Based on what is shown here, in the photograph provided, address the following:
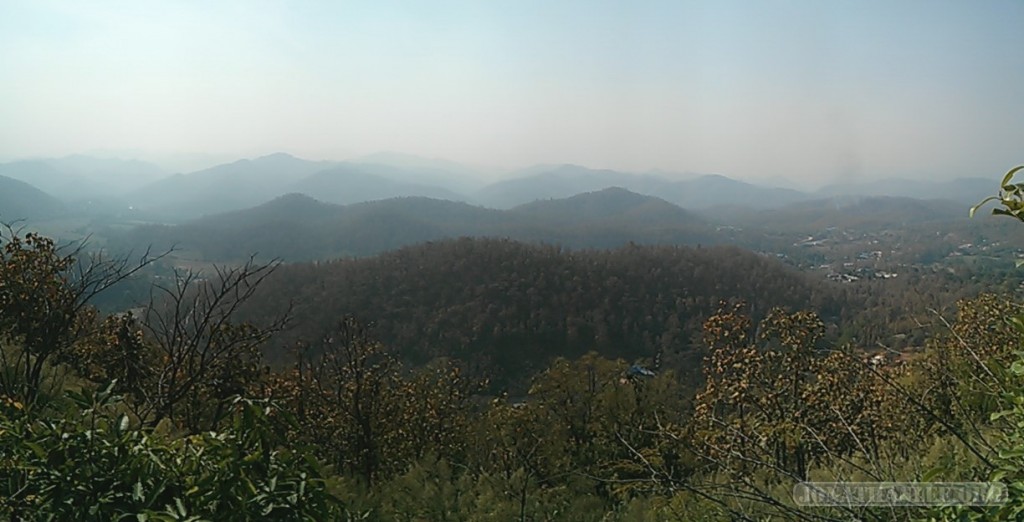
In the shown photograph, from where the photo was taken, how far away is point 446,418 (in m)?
11.9

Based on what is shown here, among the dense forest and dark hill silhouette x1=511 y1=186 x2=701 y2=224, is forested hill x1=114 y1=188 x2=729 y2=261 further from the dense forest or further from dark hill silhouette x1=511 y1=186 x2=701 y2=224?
the dense forest

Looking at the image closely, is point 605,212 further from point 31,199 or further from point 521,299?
point 521,299

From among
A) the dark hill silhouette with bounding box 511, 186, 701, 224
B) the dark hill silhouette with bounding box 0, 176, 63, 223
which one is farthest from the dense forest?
the dark hill silhouette with bounding box 511, 186, 701, 224

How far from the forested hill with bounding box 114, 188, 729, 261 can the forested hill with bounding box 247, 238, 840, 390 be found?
4145 centimetres

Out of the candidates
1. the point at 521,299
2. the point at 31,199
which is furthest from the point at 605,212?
the point at 521,299

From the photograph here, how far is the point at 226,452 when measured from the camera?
4.87ft

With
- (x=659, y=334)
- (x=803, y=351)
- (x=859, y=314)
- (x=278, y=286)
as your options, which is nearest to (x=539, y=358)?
(x=659, y=334)

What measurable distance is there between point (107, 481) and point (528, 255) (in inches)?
2279

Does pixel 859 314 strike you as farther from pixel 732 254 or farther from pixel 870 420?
pixel 870 420

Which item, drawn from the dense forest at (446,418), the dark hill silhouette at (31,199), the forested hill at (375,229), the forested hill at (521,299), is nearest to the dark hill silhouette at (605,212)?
the forested hill at (375,229)

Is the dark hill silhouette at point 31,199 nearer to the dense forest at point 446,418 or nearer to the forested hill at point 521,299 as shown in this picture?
the forested hill at point 521,299

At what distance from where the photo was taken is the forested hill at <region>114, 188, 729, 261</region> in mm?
109500

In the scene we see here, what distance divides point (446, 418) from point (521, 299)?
40.9 metres

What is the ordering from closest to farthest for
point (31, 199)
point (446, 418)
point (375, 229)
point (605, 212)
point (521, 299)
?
1. point (446, 418)
2. point (521, 299)
3. point (31, 199)
4. point (375, 229)
5. point (605, 212)
